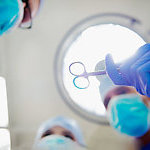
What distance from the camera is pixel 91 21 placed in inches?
75.3

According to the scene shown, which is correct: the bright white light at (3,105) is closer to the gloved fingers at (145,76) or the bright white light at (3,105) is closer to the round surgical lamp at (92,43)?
the round surgical lamp at (92,43)

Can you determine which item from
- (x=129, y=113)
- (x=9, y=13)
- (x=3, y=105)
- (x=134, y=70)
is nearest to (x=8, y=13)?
(x=9, y=13)

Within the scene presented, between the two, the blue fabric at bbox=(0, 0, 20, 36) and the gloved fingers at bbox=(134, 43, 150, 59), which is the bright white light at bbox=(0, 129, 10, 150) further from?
the gloved fingers at bbox=(134, 43, 150, 59)

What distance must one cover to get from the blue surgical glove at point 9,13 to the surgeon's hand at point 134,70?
622 millimetres

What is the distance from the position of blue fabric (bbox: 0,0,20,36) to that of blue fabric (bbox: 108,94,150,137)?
2.69 ft

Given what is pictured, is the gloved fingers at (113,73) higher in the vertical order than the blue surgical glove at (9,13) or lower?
lower

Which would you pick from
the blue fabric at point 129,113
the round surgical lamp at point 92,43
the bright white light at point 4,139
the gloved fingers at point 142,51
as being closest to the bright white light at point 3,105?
the bright white light at point 4,139

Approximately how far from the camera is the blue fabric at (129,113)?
5.09 feet

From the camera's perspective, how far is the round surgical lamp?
1897 mm

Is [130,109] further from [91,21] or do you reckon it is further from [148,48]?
[91,21]

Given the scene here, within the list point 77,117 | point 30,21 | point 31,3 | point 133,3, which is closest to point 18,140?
point 77,117

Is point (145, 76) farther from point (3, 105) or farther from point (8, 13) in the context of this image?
point (3, 105)

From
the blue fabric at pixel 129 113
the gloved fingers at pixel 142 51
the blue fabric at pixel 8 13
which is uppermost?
the blue fabric at pixel 8 13

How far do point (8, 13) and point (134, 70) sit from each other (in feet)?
2.59
